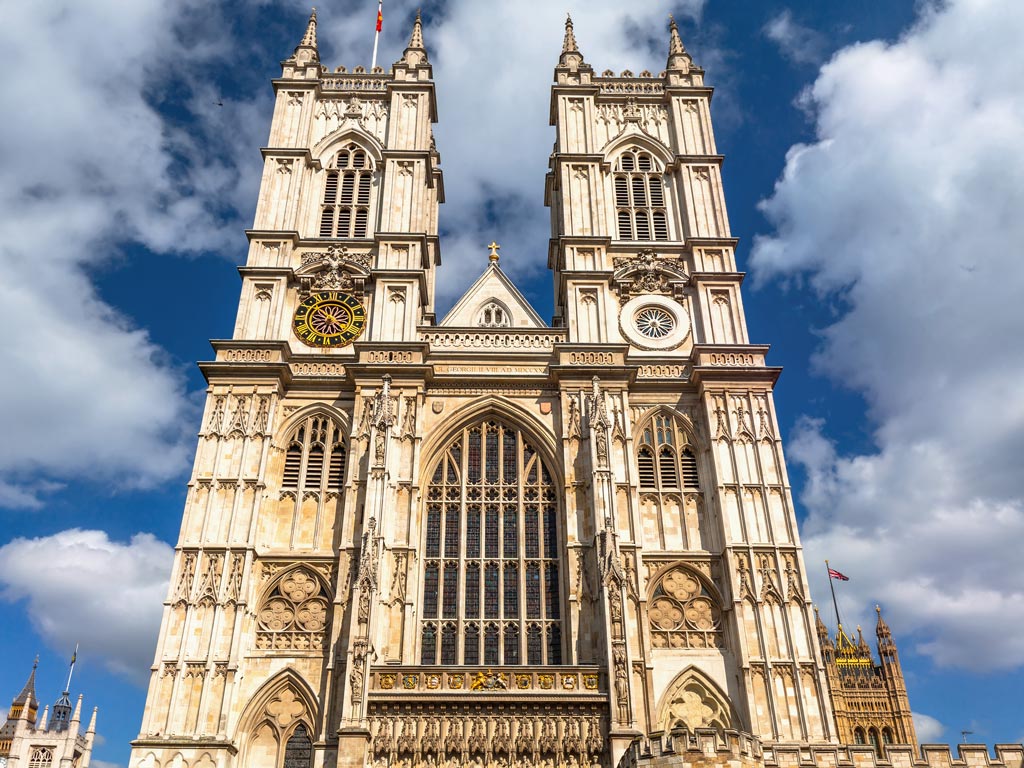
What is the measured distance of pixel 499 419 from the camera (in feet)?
94.6

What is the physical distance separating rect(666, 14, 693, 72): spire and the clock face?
1795 cm

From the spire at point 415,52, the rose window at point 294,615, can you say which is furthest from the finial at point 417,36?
the rose window at point 294,615

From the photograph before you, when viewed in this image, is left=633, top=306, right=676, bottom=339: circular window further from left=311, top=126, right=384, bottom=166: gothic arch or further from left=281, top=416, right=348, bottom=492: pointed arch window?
left=311, top=126, right=384, bottom=166: gothic arch

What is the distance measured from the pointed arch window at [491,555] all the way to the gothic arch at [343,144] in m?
13.0

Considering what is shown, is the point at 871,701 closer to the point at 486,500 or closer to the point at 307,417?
the point at 486,500

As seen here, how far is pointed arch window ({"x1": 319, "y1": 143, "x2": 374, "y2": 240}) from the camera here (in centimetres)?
3341

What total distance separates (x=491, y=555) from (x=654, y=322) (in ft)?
33.8

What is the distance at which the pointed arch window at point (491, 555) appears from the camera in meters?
25.0

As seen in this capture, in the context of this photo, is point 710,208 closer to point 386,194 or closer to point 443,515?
point 386,194

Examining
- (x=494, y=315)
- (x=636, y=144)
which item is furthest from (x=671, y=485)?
(x=636, y=144)

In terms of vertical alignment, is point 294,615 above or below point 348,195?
below

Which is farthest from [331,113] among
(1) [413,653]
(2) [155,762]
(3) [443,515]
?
(2) [155,762]

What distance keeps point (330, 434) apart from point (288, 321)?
4.86 metres

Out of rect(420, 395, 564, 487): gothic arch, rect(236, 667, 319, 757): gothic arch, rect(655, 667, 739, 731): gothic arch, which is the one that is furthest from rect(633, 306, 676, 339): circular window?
rect(236, 667, 319, 757): gothic arch
